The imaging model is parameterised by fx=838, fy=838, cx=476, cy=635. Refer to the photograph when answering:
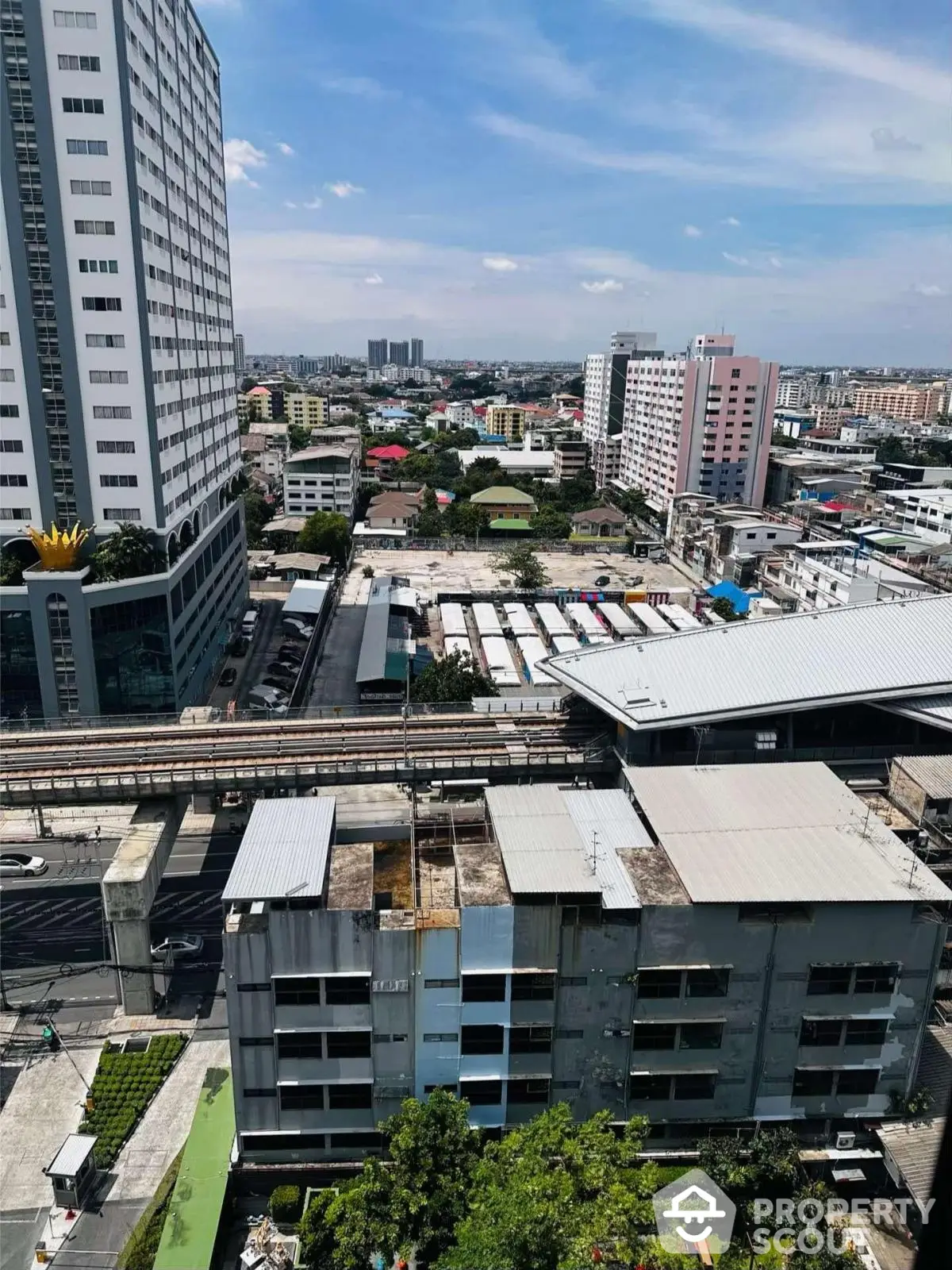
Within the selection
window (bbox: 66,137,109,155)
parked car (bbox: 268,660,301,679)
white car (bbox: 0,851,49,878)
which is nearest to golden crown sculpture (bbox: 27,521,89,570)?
white car (bbox: 0,851,49,878)

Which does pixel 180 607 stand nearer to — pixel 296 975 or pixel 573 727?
pixel 573 727

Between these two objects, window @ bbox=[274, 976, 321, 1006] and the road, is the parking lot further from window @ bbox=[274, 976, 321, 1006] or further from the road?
window @ bbox=[274, 976, 321, 1006]

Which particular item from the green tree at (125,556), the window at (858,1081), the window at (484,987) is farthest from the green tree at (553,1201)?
the green tree at (125,556)

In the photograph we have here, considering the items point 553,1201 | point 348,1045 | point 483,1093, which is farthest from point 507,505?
point 553,1201

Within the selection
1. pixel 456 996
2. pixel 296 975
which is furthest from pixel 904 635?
pixel 296 975

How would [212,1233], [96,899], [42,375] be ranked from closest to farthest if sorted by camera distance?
[212,1233] < [96,899] < [42,375]
